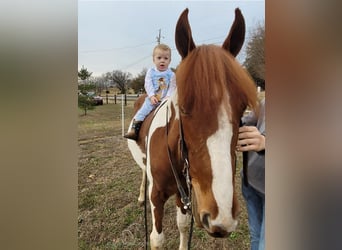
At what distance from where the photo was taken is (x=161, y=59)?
86 centimetres

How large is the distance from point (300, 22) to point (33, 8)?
67 centimetres

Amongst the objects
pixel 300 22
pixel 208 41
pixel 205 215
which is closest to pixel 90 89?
pixel 208 41

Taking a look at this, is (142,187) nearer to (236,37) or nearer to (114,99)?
(114,99)

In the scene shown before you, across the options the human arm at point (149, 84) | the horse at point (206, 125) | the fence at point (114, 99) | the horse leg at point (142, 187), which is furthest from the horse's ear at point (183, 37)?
the horse leg at point (142, 187)

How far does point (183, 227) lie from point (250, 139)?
0.33 metres

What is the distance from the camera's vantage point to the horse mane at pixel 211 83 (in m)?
0.75

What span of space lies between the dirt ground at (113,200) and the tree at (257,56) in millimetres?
355

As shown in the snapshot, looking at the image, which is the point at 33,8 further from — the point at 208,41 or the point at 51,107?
the point at 208,41

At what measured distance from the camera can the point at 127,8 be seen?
0.88 meters

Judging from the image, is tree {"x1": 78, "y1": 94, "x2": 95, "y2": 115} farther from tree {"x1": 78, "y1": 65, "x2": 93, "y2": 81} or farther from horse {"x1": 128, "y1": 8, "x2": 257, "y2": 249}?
horse {"x1": 128, "y1": 8, "x2": 257, "y2": 249}

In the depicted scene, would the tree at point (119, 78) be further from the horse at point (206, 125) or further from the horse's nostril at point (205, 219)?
the horse's nostril at point (205, 219)

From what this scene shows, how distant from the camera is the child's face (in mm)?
843

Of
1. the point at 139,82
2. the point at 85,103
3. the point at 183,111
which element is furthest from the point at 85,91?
the point at 183,111

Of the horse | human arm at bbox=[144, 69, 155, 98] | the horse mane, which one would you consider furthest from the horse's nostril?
human arm at bbox=[144, 69, 155, 98]
